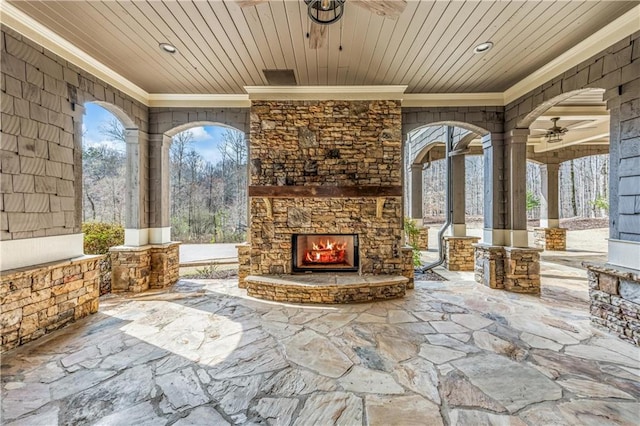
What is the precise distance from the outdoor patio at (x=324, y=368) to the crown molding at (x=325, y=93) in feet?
10.3

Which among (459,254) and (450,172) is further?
(450,172)

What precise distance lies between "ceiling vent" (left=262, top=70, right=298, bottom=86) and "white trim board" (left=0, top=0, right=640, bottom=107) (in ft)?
0.41

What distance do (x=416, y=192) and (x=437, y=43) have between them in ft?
16.9

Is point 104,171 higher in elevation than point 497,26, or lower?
lower

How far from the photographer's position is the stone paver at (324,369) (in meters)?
1.68

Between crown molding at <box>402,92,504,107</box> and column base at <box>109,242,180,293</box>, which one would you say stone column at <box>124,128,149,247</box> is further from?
crown molding at <box>402,92,504,107</box>

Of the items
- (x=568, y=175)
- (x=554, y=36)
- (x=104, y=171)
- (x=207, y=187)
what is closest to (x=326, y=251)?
(x=554, y=36)

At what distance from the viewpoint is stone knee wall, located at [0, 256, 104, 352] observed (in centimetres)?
240

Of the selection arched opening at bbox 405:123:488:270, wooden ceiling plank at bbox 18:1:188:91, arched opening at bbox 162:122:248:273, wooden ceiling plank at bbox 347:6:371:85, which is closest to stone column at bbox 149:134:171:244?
wooden ceiling plank at bbox 18:1:188:91

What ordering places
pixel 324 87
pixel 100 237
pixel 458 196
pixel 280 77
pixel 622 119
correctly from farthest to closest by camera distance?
pixel 458 196
pixel 100 237
pixel 324 87
pixel 280 77
pixel 622 119

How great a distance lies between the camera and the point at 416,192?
25.3 ft

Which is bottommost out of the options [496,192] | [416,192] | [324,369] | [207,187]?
[324,369]

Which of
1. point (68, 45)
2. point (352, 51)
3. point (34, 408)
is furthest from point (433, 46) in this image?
point (34, 408)

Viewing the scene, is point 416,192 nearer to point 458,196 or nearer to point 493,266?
point 458,196
